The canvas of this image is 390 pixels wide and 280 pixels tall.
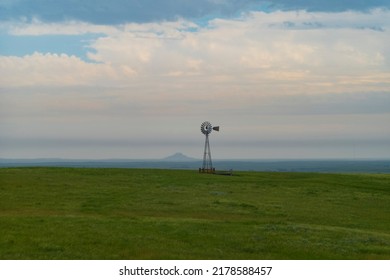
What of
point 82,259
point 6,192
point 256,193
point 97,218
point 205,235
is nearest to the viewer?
point 82,259

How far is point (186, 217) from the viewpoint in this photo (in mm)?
43344

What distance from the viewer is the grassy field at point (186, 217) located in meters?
29.9

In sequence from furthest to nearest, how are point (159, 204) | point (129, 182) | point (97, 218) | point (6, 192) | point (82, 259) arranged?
point (129, 182), point (6, 192), point (159, 204), point (97, 218), point (82, 259)

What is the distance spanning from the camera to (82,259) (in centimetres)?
2673

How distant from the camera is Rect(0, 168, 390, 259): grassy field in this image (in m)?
29.9

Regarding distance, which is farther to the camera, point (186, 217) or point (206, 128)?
point (206, 128)

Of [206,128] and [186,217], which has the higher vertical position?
[206,128]

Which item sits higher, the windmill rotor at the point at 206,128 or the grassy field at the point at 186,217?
the windmill rotor at the point at 206,128

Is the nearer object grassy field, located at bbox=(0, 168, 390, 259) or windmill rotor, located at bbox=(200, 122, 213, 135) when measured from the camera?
grassy field, located at bbox=(0, 168, 390, 259)

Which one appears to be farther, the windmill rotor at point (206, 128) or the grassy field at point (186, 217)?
the windmill rotor at point (206, 128)

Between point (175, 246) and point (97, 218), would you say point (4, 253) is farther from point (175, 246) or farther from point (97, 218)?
point (97, 218)
